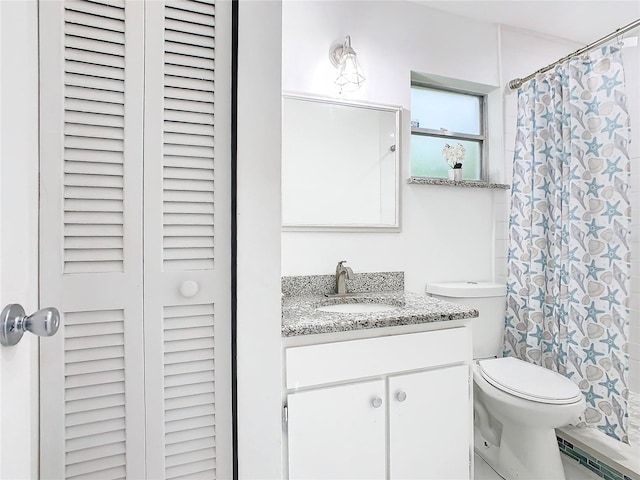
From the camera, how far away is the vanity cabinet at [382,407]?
1.15m

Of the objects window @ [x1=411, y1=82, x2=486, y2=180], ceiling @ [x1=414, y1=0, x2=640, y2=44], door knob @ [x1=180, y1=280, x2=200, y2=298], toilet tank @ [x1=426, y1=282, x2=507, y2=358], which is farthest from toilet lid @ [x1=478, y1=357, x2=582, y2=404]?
ceiling @ [x1=414, y1=0, x2=640, y2=44]

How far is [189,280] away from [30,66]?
1.76 feet

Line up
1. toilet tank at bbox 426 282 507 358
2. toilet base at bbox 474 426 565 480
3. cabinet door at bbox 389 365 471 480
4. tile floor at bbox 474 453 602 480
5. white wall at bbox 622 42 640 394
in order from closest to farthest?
cabinet door at bbox 389 365 471 480 → toilet base at bbox 474 426 565 480 → tile floor at bbox 474 453 602 480 → toilet tank at bbox 426 282 507 358 → white wall at bbox 622 42 640 394

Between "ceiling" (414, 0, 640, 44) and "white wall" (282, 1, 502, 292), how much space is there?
61 millimetres

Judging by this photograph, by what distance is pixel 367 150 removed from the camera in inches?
73.3

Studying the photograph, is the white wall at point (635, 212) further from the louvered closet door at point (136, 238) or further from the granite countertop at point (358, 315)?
the louvered closet door at point (136, 238)

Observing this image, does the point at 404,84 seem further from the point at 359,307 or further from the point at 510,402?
the point at 510,402

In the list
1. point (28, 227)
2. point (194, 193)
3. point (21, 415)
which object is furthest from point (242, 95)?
point (21, 415)

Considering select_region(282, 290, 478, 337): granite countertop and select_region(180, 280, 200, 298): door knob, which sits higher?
select_region(180, 280, 200, 298): door knob

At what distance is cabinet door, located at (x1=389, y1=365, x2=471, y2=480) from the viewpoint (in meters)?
1.26

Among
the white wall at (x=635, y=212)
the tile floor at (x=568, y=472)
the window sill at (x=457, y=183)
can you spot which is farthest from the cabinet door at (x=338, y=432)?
the white wall at (x=635, y=212)

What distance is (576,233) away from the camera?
1660 millimetres

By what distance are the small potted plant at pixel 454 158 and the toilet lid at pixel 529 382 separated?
41.5 inches

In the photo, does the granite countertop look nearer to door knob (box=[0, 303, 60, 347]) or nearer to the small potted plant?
door knob (box=[0, 303, 60, 347])
